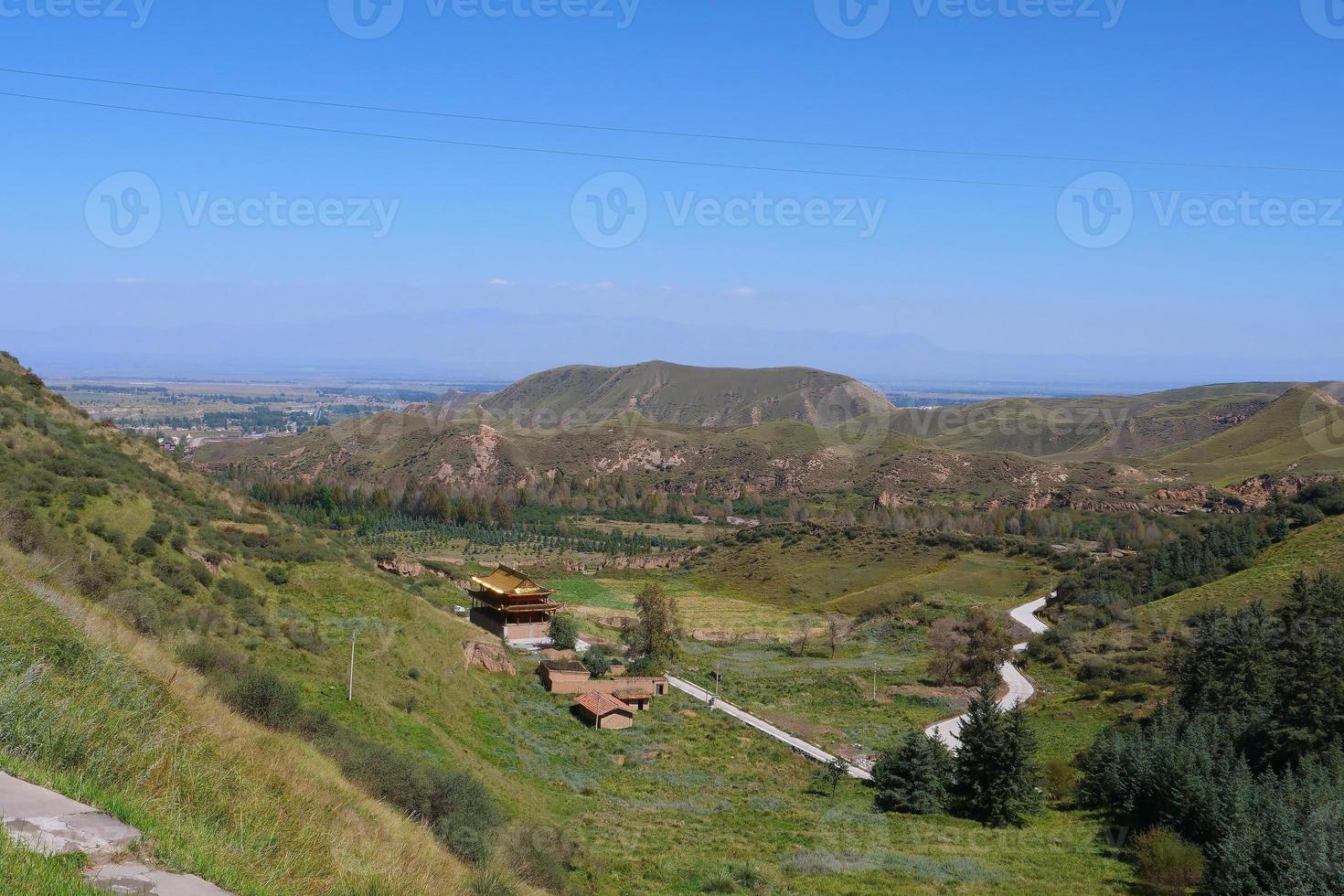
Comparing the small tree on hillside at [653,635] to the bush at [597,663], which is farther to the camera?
the small tree on hillside at [653,635]

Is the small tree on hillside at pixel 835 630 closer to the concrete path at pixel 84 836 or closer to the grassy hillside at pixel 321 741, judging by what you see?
the grassy hillside at pixel 321 741

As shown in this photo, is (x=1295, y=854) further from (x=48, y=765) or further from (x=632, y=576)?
(x=632, y=576)

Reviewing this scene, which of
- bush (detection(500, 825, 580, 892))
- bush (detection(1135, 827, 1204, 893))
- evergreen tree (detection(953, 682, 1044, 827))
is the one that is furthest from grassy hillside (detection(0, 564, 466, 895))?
evergreen tree (detection(953, 682, 1044, 827))

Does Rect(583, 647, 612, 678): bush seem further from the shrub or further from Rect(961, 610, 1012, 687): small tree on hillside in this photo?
Rect(961, 610, 1012, 687): small tree on hillside

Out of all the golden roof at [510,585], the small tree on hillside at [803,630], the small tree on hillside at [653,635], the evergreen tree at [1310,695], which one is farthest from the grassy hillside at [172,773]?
the small tree on hillside at [803,630]

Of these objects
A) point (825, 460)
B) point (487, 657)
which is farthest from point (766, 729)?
point (825, 460)

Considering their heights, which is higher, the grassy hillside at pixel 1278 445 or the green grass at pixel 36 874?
the green grass at pixel 36 874
